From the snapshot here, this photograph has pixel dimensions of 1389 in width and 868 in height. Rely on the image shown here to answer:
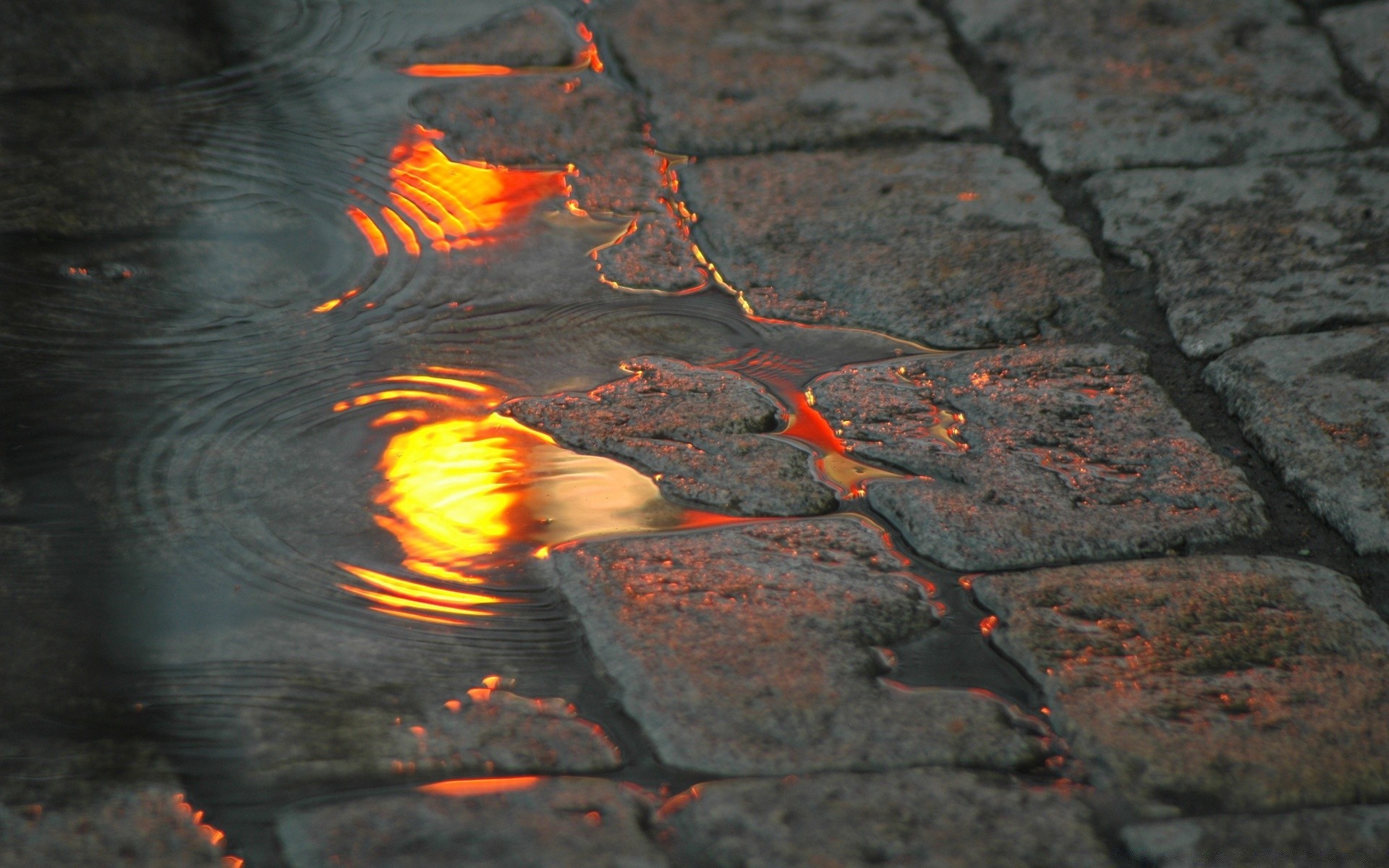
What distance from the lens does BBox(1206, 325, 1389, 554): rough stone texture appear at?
1417mm

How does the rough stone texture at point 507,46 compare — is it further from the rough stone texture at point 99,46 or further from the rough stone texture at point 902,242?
the rough stone texture at point 902,242

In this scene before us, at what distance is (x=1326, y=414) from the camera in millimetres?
1533

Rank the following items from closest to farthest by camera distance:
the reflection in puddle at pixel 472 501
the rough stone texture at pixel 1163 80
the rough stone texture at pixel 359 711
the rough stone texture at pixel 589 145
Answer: the rough stone texture at pixel 359 711 < the reflection in puddle at pixel 472 501 < the rough stone texture at pixel 589 145 < the rough stone texture at pixel 1163 80

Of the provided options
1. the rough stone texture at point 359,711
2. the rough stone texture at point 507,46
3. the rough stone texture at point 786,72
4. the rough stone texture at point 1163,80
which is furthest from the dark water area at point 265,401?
the rough stone texture at point 1163,80

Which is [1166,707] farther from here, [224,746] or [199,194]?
[199,194]

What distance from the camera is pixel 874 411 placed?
1587 millimetres

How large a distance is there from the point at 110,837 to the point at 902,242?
1.42 m

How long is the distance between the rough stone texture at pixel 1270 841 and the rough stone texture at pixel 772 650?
0.14 metres

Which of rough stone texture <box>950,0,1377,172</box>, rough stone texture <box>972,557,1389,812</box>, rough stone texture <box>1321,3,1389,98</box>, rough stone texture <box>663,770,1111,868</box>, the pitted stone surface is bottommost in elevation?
rough stone texture <box>663,770,1111,868</box>

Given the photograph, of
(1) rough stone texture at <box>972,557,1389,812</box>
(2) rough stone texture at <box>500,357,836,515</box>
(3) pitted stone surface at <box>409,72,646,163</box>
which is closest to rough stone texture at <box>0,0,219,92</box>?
(3) pitted stone surface at <box>409,72,646,163</box>

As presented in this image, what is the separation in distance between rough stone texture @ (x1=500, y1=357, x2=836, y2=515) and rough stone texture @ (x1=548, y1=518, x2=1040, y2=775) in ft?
0.19

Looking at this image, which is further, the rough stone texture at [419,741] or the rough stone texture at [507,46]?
the rough stone texture at [507,46]

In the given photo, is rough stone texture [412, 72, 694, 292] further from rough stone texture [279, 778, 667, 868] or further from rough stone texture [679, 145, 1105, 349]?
rough stone texture [279, 778, 667, 868]

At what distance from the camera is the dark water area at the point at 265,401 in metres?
1.18
